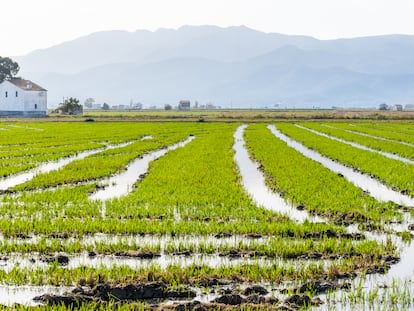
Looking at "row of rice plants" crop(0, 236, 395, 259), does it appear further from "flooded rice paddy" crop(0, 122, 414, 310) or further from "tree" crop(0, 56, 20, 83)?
"tree" crop(0, 56, 20, 83)

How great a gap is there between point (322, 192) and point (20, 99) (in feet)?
248

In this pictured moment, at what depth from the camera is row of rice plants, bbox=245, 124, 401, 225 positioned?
1058 centimetres

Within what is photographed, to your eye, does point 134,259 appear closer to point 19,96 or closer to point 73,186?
point 73,186

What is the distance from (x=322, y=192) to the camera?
13.0 metres

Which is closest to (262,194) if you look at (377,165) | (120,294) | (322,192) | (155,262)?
(322,192)

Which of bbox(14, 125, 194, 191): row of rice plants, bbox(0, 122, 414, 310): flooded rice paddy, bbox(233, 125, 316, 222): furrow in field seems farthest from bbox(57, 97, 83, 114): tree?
bbox(0, 122, 414, 310): flooded rice paddy

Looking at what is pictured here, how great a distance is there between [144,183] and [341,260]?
7923mm

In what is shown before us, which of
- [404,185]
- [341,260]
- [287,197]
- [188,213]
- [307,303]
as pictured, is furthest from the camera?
[404,185]

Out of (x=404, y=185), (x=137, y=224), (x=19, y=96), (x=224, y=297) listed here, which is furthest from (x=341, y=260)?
(x=19, y=96)

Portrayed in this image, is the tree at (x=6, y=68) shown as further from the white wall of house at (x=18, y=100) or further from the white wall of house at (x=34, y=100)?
the white wall of house at (x=18, y=100)

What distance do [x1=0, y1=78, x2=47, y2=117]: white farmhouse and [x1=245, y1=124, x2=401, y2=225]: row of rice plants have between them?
6838 cm

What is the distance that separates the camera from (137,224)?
9.48 metres

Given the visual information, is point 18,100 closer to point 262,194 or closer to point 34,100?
point 34,100

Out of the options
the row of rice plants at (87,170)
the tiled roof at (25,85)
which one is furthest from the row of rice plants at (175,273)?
the tiled roof at (25,85)
